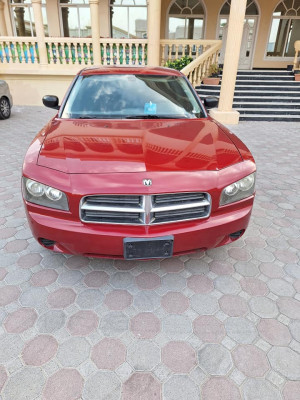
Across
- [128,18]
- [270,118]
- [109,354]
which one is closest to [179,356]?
[109,354]

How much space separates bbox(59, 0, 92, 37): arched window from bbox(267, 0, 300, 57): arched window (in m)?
9.19

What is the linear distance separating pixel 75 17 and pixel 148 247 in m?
15.6

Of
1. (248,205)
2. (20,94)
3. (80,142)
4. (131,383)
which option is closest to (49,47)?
(20,94)

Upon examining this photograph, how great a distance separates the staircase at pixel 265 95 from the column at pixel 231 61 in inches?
30.5

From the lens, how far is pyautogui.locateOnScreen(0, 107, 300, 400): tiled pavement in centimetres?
164

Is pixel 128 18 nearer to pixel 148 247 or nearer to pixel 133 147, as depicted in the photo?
pixel 133 147

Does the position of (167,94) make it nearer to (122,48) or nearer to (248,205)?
Result: (248,205)

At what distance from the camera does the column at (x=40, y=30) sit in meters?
10.1

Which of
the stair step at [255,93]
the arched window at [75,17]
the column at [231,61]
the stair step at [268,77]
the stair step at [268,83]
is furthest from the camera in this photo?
the arched window at [75,17]

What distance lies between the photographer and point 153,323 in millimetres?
2033

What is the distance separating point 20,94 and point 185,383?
12.3 m

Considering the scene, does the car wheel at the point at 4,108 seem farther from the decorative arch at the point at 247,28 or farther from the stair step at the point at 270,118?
the decorative arch at the point at 247,28

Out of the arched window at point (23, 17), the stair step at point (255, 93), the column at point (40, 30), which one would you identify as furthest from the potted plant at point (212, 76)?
the arched window at point (23, 17)

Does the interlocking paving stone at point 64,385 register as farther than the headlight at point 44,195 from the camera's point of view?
No
